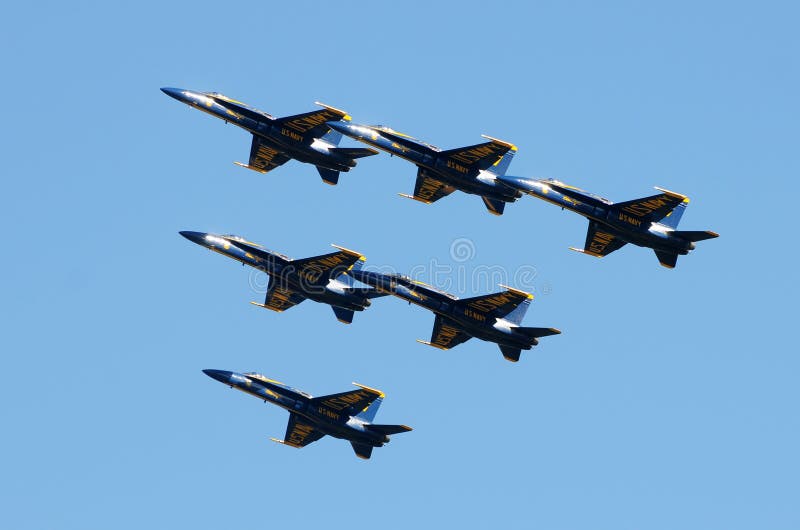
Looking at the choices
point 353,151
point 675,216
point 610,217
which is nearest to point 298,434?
point 353,151

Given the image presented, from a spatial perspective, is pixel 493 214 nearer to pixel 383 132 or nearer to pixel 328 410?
pixel 383 132

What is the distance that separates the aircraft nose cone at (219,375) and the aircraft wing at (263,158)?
14837 millimetres

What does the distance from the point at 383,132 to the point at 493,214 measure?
9459mm

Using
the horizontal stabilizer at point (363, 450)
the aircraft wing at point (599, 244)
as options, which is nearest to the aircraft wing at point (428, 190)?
the aircraft wing at point (599, 244)

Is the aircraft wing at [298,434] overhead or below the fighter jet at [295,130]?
below

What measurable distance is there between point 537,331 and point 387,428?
1267cm

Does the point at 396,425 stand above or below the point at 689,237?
below

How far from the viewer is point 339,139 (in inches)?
3900

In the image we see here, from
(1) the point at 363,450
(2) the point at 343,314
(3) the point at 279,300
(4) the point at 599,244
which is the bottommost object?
(1) the point at 363,450

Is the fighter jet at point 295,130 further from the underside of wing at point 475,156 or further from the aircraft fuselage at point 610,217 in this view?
the aircraft fuselage at point 610,217

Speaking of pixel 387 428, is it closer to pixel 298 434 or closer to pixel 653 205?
pixel 298 434

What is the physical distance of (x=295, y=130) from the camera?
98250 mm

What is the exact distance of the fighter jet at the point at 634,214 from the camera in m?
94.8

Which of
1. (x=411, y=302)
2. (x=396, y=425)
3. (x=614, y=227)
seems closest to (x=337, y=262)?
(x=411, y=302)
